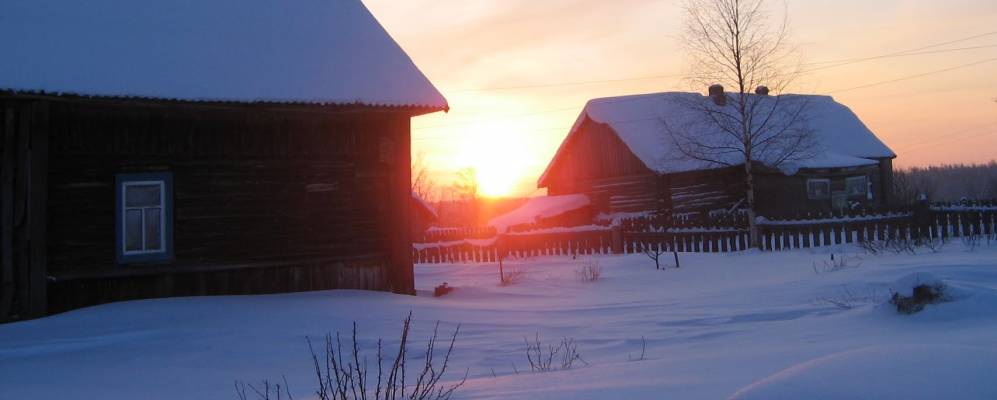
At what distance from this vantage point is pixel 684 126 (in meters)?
26.7

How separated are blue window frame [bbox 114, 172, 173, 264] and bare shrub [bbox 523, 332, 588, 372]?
6151mm

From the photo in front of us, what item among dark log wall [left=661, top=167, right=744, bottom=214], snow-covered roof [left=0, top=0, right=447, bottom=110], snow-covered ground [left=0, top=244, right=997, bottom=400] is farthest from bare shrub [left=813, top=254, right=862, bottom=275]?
dark log wall [left=661, top=167, right=744, bottom=214]

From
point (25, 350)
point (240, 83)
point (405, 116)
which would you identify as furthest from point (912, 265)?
point (25, 350)

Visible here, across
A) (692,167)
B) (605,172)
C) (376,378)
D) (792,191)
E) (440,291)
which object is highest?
(605,172)

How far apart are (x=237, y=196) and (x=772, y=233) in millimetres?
13374

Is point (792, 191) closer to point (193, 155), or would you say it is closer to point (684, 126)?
point (684, 126)

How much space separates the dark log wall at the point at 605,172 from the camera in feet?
94.3

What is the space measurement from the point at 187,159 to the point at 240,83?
1418mm

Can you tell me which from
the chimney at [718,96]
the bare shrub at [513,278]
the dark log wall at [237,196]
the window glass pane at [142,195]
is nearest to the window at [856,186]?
the chimney at [718,96]

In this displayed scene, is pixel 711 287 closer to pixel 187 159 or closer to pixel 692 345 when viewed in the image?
pixel 692 345

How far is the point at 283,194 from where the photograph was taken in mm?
12031

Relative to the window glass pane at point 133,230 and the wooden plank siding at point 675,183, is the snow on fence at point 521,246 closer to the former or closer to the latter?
the wooden plank siding at point 675,183

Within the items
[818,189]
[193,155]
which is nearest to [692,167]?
[818,189]

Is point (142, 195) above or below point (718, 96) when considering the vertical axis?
below
